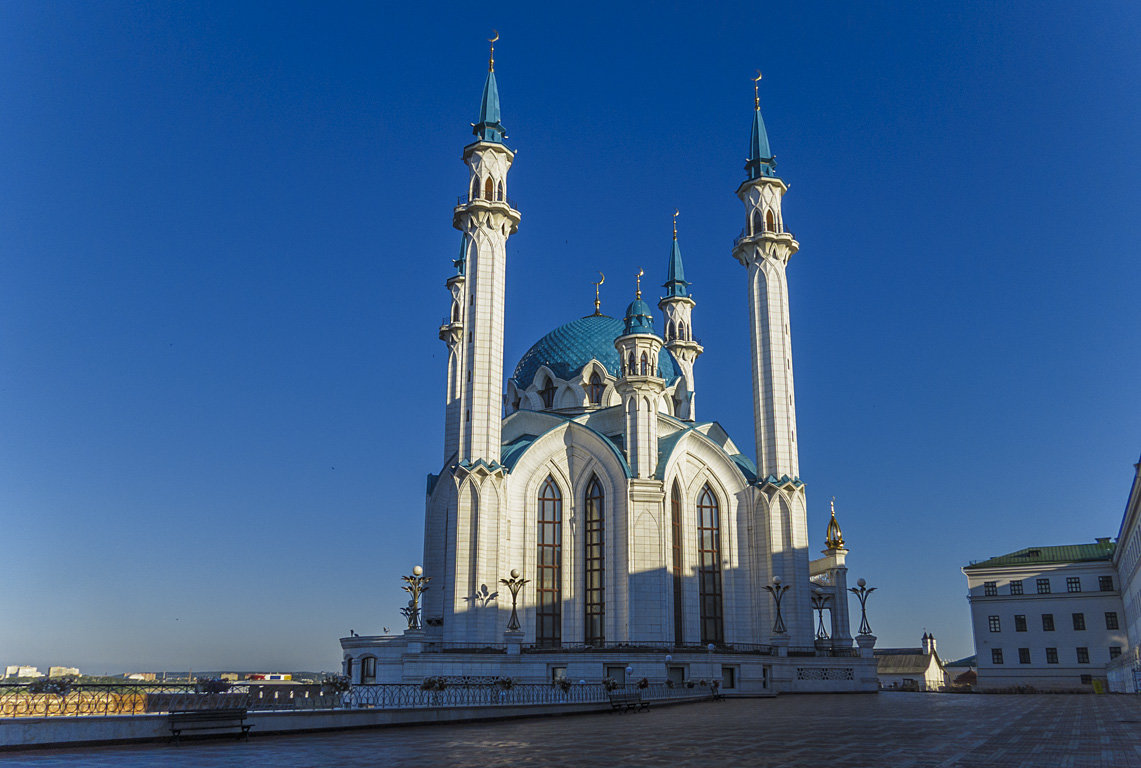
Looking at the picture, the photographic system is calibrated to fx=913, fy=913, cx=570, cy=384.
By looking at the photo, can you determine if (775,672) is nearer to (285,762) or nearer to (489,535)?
(489,535)

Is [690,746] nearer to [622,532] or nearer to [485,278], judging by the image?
[622,532]

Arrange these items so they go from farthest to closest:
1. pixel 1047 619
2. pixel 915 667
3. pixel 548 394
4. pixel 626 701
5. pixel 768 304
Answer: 1. pixel 915 667
2. pixel 1047 619
3. pixel 548 394
4. pixel 768 304
5. pixel 626 701

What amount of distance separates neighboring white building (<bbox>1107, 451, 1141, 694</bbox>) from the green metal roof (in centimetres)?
245

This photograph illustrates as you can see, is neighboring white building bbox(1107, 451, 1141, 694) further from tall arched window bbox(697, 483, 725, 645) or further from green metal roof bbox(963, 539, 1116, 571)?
tall arched window bbox(697, 483, 725, 645)

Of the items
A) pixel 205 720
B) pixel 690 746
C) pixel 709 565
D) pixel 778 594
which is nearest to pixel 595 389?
pixel 709 565

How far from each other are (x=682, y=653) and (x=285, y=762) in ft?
106

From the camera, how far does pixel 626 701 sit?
2911 centimetres

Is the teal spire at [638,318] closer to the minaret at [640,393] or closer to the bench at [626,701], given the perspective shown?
the minaret at [640,393]

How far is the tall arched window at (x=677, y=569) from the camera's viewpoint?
48.0 metres

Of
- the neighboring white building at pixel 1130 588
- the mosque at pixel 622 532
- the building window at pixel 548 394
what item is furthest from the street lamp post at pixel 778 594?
the building window at pixel 548 394

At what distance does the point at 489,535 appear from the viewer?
44.7 metres

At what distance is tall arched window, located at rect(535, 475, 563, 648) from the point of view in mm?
47500

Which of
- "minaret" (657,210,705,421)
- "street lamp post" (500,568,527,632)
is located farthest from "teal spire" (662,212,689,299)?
"street lamp post" (500,568,527,632)

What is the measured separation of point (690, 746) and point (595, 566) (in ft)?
104
